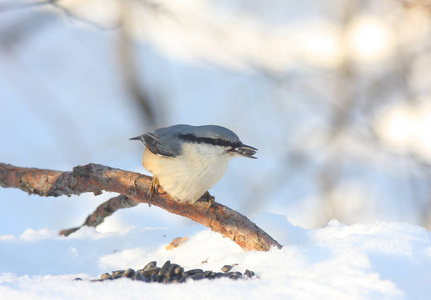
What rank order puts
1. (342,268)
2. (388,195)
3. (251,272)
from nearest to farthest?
(342,268) < (251,272) < (388,195)

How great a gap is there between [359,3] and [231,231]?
4506 mm

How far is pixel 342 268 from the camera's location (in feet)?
5.09

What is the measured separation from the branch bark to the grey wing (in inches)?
5.7

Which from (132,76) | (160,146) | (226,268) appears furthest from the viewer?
(132,76)

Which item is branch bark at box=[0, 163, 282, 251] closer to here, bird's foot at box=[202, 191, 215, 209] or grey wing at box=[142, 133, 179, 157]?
bird's foot at box=[202, 191, 215, 209]

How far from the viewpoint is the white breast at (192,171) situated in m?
2.18

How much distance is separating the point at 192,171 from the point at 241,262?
0.50m

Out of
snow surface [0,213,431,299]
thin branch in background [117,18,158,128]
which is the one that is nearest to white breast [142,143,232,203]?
snow surface [0,213,431,299]

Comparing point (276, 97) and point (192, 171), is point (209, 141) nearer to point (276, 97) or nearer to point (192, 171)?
point (192, 171)

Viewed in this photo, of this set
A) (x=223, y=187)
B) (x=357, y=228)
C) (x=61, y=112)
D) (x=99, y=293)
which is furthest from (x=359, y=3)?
(x=99, y=293)

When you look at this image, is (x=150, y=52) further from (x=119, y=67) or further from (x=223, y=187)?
(x=223, y=187)

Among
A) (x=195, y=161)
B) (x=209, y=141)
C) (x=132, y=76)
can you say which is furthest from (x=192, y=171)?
(x=132, y=76)

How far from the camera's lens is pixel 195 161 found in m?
2.20

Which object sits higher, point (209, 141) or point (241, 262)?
point (209, 141)
